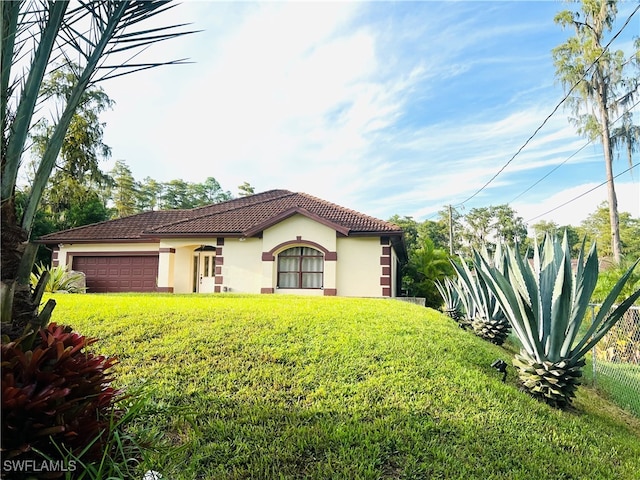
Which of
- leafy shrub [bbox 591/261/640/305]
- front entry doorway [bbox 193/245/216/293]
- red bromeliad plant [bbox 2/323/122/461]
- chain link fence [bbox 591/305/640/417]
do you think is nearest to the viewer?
red bromeliad plant [bbox 2/323/122/461]

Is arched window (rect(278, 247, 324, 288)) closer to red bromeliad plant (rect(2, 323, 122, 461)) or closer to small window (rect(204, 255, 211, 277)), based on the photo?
small window (rect(204, 255, 211, 277))

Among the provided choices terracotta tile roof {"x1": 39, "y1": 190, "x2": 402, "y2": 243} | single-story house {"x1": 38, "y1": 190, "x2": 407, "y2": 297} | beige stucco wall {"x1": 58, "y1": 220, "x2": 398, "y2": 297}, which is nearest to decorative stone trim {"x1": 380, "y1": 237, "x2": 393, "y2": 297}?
single-story house {"x1": 38, "y1": 190, "x2": 407, "y2": 297}

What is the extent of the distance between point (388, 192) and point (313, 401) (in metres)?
24.4

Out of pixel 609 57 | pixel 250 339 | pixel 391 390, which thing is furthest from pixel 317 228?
pixel 609 57

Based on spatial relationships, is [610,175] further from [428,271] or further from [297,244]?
[297,244]

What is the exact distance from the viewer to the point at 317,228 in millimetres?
15734

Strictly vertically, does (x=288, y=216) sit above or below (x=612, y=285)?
above

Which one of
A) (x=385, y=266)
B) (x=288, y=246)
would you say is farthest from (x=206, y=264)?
(x=385, y=266)

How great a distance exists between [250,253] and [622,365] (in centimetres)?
1291

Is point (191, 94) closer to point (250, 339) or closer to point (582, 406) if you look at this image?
point (250, 339)

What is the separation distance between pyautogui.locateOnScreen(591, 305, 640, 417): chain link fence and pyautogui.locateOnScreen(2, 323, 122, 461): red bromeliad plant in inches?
252

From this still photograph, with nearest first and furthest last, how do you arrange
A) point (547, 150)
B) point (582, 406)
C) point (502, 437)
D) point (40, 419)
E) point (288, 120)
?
1. point (40, 419)
2. point (502, 437)
3. point (582, 406)
4. point (288, 120)
5. point (547, 150)

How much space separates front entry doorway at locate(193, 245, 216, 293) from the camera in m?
17.9

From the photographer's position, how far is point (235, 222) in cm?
1702
